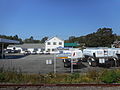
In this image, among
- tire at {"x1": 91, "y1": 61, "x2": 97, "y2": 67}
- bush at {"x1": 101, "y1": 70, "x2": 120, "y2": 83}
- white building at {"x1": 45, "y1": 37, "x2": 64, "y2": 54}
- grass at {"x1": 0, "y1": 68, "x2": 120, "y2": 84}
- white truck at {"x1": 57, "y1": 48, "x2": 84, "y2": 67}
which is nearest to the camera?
bush at {"x1": 101, "y1": 70, "x2": 120, "y2": 83}

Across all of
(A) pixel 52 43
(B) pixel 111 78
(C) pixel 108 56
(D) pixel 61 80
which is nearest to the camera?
(B) pixel 111 78

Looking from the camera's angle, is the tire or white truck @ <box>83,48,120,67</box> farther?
the tire

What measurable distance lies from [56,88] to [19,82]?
293 centimetres

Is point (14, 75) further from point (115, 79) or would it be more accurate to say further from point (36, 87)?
point (115, 79)

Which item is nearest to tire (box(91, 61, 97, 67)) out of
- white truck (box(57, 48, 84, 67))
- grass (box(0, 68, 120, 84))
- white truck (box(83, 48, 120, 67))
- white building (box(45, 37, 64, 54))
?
white truck (box(83, 48, 120, 67))

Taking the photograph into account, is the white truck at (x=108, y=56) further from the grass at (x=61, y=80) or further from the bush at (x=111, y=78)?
the bush at (x=111, y=78)

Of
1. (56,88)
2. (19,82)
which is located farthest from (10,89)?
(56,88)

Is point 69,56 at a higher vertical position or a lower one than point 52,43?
lower

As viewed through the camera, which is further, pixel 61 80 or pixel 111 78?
pixel 61 80

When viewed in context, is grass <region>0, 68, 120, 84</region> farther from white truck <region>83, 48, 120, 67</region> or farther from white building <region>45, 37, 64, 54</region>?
white building <region>45, 37, 64, 54</region>

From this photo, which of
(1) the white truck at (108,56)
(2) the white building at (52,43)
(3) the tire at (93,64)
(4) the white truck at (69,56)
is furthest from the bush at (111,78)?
(2) the white building at (52,43)

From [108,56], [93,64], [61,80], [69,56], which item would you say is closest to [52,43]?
[93,64]

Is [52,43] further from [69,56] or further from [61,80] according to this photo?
[61,80]

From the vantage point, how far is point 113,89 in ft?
30.4
